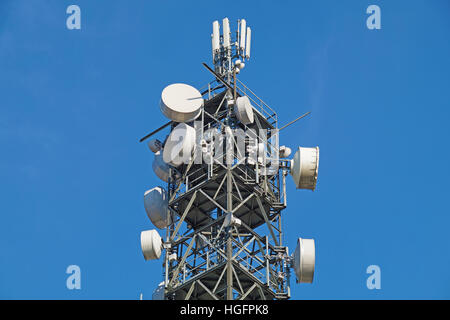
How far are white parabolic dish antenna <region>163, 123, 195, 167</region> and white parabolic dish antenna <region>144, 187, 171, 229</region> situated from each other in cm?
199

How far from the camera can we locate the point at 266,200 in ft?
174

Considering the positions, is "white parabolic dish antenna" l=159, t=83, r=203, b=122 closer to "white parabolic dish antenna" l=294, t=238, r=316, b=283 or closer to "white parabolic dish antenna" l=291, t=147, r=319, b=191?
"white parabolic dish antenna" l=291, t=147, r=319, b=191

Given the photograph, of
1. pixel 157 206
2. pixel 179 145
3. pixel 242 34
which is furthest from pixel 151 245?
pixel 242 34

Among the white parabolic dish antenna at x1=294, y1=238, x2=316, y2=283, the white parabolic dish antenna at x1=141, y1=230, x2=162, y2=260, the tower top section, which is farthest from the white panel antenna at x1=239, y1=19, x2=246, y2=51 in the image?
the white parabolic dish antenna at x1=294, y1=238, x2=316, y2=283

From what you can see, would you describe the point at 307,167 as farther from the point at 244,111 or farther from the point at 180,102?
the point at 180,102

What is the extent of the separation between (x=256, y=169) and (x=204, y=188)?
3.04 metres

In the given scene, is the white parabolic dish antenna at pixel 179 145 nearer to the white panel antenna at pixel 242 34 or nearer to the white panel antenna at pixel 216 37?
the white panel antenna at pixel 216 37

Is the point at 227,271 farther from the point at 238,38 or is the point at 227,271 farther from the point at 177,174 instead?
the point at 238,38

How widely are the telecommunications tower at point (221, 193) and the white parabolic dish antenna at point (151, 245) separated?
0.05 metres

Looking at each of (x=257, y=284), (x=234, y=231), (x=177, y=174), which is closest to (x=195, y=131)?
(x=177, y=174)

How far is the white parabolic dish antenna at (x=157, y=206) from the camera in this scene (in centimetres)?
5475

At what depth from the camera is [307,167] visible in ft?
171

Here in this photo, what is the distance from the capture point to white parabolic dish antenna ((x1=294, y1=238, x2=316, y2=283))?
49.6 meters
